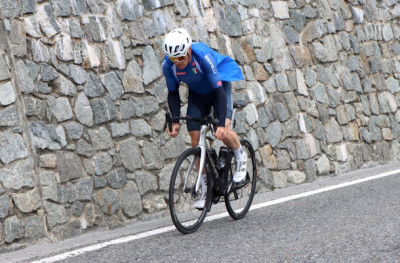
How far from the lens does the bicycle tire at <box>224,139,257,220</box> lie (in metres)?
7.23

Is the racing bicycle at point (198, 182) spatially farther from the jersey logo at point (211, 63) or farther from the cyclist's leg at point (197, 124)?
the jersey logo at point (211, 63)

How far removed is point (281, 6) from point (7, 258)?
6.99 m

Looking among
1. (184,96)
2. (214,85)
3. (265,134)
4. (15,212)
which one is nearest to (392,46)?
(265,134)

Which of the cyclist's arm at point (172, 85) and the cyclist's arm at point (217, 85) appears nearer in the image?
the cyclist's arm at point (217, 85)

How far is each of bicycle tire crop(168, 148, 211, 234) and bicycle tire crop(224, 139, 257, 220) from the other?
45 cm

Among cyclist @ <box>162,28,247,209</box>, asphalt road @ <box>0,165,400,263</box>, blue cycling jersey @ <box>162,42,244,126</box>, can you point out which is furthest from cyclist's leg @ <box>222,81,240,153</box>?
asphalt road @ <box>0,165,400,263</box>

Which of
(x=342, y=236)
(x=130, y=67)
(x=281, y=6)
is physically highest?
(x=281, y=6)

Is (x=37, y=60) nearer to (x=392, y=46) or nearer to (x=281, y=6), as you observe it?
(x=281, y=6)

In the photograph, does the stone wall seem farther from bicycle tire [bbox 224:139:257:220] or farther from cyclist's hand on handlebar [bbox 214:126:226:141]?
cyclist's hand on handlebar [bbox 214:126:226:141]

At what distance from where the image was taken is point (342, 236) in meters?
5.84

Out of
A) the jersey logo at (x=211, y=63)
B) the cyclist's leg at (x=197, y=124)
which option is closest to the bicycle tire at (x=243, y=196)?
the cyclist's leg at (x=197, y=124)

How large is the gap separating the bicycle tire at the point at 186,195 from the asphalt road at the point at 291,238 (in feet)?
0.34

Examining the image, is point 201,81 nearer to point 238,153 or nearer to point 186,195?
point 238,153

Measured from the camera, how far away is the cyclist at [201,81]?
6469 mm
